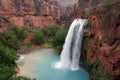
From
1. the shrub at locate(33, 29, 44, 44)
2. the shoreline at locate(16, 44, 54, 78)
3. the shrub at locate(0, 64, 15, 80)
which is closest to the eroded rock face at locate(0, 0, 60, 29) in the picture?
the shrub at locate(33, 29, 44, 44)

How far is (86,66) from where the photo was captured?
2308 centimetres

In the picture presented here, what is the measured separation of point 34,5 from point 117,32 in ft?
97.1

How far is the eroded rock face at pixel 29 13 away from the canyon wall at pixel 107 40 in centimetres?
2030

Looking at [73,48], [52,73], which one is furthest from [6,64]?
[73,48]

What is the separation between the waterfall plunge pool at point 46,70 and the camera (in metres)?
21.8

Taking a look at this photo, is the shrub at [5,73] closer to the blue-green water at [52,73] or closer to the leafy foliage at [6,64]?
the leafy foliage at [6,64]

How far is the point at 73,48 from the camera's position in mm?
26188

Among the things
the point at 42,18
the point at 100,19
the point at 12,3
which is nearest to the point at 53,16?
the point at 42,18

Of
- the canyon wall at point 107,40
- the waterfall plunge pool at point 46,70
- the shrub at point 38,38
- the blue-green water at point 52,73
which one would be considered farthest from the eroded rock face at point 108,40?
the shrub at point 38,38

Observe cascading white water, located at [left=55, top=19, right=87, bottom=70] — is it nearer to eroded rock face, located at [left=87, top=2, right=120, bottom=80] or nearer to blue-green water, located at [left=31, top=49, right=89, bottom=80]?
blue-green water, located at [left=31, top=49, right=89, bottom=80]

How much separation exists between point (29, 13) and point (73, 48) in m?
19.0

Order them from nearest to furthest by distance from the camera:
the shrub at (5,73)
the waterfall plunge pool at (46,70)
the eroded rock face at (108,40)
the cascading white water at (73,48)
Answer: the shrub at (5,73), the eroded rock face at (108,40), the waterfall plunge pool at (46,70), the cascading white water at (73,48)

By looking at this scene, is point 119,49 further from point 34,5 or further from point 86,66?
point 34,5

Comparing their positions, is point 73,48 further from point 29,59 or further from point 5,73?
point 5,73
